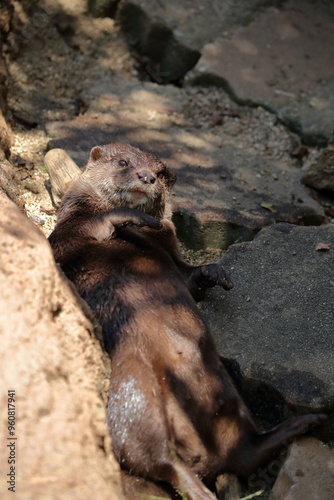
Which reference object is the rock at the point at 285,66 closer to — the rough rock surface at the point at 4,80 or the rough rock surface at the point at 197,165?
the rough rock surface at the point at 197,165

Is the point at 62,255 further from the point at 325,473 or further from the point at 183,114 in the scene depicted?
the point at 183,114

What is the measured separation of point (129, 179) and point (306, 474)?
1941 mm

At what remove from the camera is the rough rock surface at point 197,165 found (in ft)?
16.8

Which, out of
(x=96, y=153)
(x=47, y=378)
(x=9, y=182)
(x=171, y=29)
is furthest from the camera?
(x=171, y=29)

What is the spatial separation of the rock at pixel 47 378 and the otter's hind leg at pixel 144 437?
10cm

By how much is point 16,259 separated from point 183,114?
4152 mm

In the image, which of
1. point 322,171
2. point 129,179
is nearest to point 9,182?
point 129,179

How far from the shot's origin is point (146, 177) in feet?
13.3

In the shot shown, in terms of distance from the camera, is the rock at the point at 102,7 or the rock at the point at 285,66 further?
the rock at the point at 102,7

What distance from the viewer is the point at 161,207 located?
431 cm

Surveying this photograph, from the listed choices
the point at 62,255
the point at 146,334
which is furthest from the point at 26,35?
the point at 146,334

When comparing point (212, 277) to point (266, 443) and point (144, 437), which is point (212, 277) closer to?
point (266, 443)

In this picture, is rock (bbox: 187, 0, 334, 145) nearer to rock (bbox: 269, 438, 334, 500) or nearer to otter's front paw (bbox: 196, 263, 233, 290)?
otter's front paw (bbox: 196, 263, 233, 290)

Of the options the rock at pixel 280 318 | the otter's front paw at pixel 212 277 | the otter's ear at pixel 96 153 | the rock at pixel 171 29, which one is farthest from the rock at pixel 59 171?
the rock at pixel 171 29
